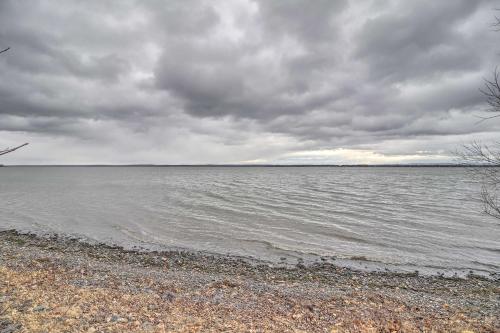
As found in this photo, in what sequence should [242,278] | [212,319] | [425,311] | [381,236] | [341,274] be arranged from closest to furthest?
1. [212,319]
2. [425,311]
3. [242,278]
4. [341,274]
5. [381,236]

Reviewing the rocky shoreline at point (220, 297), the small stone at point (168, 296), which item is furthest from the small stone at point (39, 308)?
the small stone at point (168, 296)

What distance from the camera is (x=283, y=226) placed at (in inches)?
887

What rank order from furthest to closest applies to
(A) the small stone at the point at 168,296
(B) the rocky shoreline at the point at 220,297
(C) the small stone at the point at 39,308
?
1. (A) the small stone at the point at 168,296
2. (C) the small stone at the point at 39,308
3. (B) the rocky shoreline at the point at 220,297

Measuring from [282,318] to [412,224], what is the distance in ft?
66.1

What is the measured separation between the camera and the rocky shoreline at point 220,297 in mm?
7102

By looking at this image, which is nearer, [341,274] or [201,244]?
[341,274]

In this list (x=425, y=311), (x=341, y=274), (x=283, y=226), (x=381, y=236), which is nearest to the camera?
(x=425, y=311)

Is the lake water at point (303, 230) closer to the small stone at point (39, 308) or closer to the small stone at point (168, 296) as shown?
the small stone at point (168, 296)

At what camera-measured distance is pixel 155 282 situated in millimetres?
10508

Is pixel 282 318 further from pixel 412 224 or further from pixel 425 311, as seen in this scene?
pixel 412 224

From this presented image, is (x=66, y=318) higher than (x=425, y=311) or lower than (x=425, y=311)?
higher

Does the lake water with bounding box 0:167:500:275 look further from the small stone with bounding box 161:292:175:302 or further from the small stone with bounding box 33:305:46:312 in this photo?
the small stone with bounding box 33:305:46:312

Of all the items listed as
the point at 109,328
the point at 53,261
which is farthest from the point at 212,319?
the point at 53,261

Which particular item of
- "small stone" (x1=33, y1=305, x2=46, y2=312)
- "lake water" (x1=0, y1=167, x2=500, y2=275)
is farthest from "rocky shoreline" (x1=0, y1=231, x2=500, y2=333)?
"lake water" (x1=0, y1=167, x2=500, y2=275)
